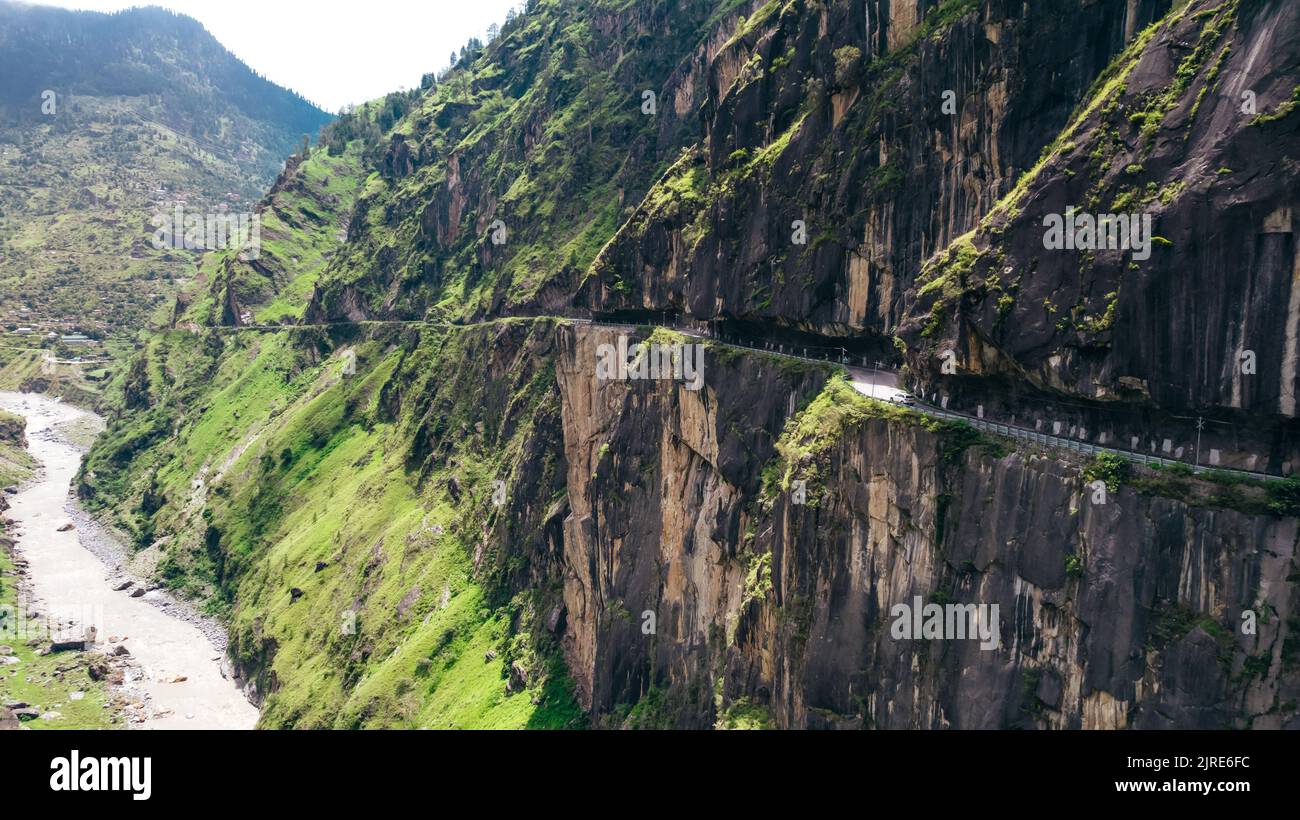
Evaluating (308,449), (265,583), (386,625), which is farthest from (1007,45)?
(308,449)

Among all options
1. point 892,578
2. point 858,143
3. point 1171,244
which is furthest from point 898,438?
point 858,143

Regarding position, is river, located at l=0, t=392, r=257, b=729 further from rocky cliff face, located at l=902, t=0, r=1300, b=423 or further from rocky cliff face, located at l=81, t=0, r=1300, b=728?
rocky cliff face, located at l=902, t=0, r=1300, b=423

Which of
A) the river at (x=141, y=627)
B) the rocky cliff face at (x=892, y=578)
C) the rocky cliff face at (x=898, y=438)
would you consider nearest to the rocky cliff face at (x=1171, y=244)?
the rocky cliff face at (x=898, y=438)

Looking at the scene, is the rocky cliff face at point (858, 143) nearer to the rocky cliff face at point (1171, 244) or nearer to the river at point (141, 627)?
the rocky cliff face at point (1171, 244)

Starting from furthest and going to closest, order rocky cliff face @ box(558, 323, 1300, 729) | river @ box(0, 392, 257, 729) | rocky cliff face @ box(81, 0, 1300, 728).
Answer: river @ box(0, 392, 257, 729), rocky cliff face @ box(81, 0, 1300, 728), rocky cliff face @ box(558, 323, 1300, 729)

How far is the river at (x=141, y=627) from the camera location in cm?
12538

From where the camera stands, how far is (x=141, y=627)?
150 m

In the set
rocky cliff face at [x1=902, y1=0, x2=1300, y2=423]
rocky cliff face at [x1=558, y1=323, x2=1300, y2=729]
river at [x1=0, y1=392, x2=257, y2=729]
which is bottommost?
river at [x1=0, y1=392, x2=257, y2=729]

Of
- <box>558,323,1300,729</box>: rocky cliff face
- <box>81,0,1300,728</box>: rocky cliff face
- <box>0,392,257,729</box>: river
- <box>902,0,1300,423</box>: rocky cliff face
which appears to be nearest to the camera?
<box>558,323,1300,729</box>: rocky cliff face

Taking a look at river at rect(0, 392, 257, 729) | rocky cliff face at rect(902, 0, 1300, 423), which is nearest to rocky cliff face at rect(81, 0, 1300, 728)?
rocky cliff face at rect(902, 0, 1300, 423)

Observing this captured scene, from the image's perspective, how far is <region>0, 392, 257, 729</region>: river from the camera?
12538 cm

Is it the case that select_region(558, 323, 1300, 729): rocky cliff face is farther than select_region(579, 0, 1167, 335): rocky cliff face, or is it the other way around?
select_region(579, 0, 1167, 335): rocky cliff face

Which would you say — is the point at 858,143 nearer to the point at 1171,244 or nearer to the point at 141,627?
the point at 1171,244
